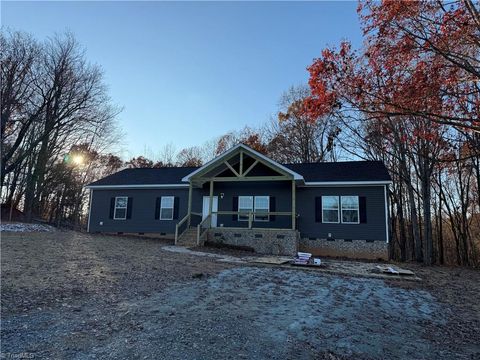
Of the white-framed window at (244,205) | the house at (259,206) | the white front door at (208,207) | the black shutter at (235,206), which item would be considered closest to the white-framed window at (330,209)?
the house at (259,206)

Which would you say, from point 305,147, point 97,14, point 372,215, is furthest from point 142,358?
point 305,147

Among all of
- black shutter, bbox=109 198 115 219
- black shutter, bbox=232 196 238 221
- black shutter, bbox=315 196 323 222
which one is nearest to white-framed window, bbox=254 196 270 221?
black shutter, bbox=232 196 238 221

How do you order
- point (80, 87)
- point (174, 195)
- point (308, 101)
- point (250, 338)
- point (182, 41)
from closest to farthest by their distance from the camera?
point (250, 338), point (308, 101), point (182, 41), point (174, 195), point (80, 87)

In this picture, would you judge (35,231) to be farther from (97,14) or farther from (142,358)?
(142,358)

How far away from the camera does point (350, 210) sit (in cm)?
1530

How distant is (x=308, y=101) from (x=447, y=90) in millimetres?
3063

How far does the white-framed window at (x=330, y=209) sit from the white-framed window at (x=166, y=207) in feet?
26.2

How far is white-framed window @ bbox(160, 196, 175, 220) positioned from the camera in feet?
58.4

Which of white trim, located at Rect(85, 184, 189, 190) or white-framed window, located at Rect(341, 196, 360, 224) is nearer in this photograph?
white-framed window, located at Rect(341, 196, 360, 224)

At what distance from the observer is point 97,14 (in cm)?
1014

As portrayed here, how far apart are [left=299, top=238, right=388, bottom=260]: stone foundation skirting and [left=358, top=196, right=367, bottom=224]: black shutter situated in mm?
995

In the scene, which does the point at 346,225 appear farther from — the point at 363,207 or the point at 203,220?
the point at 203,220

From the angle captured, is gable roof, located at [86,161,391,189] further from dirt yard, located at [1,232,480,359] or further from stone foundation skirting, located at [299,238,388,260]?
dirt yard, located at [1,232,480,359]

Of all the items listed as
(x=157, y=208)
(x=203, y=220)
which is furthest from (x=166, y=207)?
(x=203, y=220)
